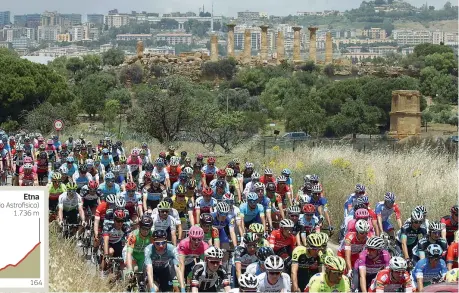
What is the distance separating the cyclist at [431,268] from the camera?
496 inches

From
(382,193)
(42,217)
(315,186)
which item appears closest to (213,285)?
(42,217)

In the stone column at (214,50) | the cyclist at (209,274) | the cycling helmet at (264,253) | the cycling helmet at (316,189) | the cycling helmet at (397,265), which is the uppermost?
the cycling helmet at (397,265)

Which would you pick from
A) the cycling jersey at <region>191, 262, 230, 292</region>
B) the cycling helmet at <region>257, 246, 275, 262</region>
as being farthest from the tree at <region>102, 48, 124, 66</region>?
the cycling jersey at <region>191, 262, 230, 292</region>

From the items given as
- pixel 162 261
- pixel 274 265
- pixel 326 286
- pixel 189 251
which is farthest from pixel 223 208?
pixel 326 286

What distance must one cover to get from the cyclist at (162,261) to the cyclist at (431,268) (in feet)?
11.3

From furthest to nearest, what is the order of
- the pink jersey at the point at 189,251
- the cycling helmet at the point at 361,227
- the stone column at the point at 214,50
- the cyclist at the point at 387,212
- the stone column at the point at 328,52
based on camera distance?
the stone column at the point at 328,52, the stone column at the point at 214,50, the cyclist at the point at 387,212, the cycling helmet at the point at 361,227, the pink jersey at the point at 189,251

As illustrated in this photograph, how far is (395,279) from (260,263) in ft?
6.28

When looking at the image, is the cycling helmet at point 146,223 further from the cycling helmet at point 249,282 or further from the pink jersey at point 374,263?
the cycling helmet at point 249,282

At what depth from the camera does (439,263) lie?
42.0 feet

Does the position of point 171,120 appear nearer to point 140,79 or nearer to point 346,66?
point 140,79

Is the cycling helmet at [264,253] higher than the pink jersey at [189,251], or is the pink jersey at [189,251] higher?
the cycling helmet at [264,253]

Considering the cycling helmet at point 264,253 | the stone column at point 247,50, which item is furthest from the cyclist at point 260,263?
the stone column at point 247,50

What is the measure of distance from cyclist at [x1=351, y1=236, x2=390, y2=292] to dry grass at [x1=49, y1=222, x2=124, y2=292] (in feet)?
11.3

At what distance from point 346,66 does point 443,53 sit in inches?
580
